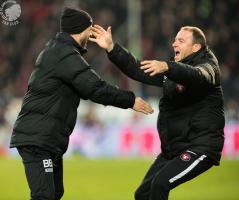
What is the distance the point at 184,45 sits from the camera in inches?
336

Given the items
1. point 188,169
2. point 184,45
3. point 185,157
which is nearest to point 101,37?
point 184,45

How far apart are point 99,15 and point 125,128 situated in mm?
4193

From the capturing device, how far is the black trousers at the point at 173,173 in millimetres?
7973

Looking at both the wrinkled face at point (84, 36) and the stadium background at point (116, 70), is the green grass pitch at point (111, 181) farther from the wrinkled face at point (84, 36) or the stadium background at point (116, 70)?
the wrinkled face at point (84, 36)

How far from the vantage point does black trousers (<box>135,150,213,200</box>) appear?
7973 mm

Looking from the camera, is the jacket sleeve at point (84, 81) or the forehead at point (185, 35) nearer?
the jacket sleeve at point (84, 81)

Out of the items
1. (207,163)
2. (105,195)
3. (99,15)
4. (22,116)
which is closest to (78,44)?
(22,116)

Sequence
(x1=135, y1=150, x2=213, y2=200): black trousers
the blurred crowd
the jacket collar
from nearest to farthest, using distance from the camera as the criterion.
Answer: the jacket collar, (x1=135, y1=150, x2=213, y2=200): black trousers, the blurred crowd

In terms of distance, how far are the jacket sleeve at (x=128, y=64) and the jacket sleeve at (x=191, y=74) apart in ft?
3.13

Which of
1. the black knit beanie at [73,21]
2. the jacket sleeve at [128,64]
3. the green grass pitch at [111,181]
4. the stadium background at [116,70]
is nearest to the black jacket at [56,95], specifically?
the black knit beanie at [73,21]

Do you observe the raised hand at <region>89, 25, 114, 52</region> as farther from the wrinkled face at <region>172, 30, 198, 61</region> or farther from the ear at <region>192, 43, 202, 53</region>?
the ear at <region>192, 43, 202, 53</region>

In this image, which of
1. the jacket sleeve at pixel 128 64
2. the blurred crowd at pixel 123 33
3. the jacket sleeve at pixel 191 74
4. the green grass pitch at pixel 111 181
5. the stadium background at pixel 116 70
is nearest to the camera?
the jacket sleeve at pixel 191 74

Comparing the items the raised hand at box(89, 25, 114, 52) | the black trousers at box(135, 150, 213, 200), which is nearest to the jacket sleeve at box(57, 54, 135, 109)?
the raised hand at box(89, 25, 114, 52)

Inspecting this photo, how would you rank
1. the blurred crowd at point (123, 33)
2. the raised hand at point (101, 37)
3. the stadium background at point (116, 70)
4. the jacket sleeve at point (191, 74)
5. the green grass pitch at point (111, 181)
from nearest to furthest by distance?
the jacket sleeve at point (191, 74), the raised hand at point (101, 37), the green grass pitch at point (111, 181), the stadium background at point (116, 70), the blurred crowd at point (123, 33)
